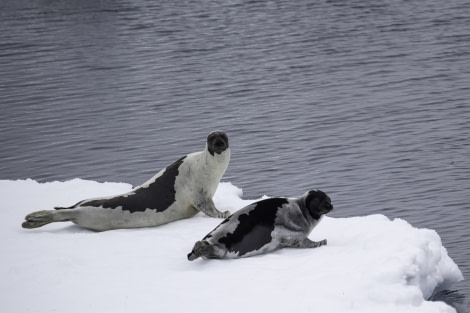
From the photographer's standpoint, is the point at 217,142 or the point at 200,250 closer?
the point at 200,250

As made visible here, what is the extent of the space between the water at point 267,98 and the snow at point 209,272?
130 centimetres

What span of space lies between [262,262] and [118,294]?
5.02ft

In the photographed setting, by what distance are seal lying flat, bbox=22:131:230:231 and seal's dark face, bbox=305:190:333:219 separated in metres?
1.36

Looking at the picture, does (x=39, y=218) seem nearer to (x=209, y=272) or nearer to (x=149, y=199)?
(x=149, y=199)

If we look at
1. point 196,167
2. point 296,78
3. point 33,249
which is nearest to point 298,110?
point 296,78

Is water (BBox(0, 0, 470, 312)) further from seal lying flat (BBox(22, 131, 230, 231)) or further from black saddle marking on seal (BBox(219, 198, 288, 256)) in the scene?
seal lying flat (BBox(22, 131, 230, 231))

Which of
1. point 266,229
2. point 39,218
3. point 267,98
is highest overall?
point 266,229

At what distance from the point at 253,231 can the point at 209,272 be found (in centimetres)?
80

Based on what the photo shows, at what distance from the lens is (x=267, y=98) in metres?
23.1

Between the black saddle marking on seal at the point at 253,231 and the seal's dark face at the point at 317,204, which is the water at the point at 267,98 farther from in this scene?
the black saddle marking on seal at the point at 253,231

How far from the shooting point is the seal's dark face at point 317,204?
10.1 m

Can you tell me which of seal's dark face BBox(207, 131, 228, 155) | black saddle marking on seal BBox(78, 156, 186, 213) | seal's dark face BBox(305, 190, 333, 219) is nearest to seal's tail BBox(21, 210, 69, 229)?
black saddle marking on seal BBox(78, 156, 186, 213)

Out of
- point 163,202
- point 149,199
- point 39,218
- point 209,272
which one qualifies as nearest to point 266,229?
point 209,272

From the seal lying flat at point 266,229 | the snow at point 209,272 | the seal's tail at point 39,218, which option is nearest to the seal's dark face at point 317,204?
the seal lying flat at point 266,229
